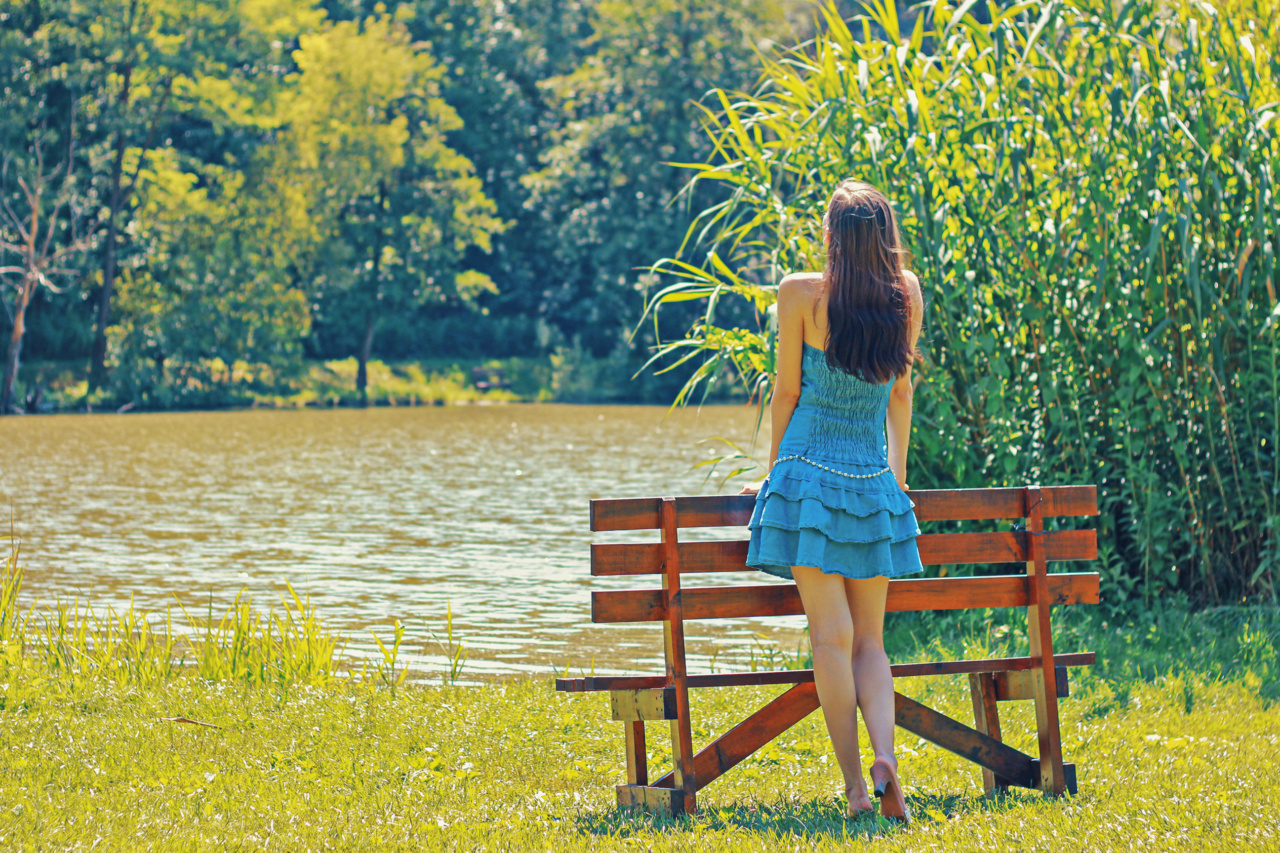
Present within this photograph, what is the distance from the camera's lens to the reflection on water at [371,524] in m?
8.60

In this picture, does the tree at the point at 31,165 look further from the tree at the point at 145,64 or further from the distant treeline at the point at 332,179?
the tree at the point at 145,64

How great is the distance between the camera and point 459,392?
4050 centimetres

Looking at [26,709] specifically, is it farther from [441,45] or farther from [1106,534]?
[441,45]

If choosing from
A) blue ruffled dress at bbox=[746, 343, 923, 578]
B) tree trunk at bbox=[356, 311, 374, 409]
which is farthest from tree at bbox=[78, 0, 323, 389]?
blue ruffled dress at bbox=[746, 343, 923, 578]

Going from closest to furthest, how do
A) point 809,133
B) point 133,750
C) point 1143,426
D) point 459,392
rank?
point 133,750 → point 1143,426 → point 809,133 → point 459,392

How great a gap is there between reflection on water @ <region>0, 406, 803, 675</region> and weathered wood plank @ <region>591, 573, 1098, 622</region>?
3.05 m

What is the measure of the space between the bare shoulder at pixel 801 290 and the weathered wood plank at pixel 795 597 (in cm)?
87

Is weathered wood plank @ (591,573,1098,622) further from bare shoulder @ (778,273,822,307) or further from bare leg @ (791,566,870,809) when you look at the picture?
bare shoulder @ (778,273,822,307)

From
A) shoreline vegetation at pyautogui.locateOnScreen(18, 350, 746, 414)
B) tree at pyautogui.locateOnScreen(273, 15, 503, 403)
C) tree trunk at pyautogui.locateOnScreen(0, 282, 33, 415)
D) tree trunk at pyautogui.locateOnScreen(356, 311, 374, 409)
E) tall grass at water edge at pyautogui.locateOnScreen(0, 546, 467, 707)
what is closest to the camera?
tall grass at water edge at pyautogui.locateOnScreen(0, 546, 467, 707)

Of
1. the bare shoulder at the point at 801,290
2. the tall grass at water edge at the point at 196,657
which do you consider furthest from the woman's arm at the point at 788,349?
the tall grass at water edge at the point at 196,657

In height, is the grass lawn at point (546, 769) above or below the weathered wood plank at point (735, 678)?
below

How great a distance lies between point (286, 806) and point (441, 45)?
4684 centimetres

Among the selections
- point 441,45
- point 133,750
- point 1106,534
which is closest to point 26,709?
point 133,750

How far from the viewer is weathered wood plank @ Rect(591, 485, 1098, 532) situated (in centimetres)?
396
